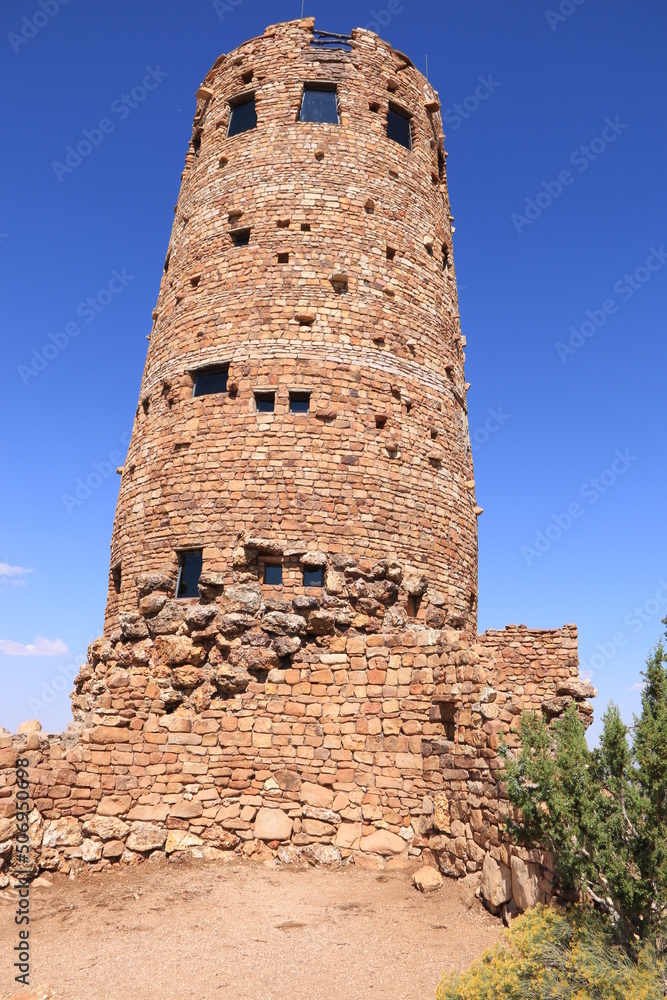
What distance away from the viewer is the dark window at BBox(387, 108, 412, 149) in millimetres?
16016

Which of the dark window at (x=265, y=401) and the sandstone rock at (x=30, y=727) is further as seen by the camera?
the dark window at (x=265, y=401)

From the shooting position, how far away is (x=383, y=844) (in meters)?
9.09

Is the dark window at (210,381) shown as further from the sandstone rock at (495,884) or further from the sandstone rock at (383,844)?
the sandstone rock at (495,884)

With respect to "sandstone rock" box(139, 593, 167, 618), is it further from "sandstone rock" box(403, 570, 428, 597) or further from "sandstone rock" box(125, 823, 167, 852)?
"sandstone rock" box(403, 570, 428, 597)

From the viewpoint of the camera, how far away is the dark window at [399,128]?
16.0 metres

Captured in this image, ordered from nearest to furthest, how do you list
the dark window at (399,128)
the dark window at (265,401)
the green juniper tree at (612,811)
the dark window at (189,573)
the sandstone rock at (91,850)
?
the green juniper tree at (612,811) → the sandstone rock at (91,850) → the dark window at (189,573) → the dark window at (265,401) → the dark window at (399,128)

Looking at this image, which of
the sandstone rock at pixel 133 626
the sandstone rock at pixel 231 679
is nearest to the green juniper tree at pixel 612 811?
the sandstone rock at pixel 231 679

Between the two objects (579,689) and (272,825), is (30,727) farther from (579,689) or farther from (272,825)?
(579,689)

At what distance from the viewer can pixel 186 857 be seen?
925 cm

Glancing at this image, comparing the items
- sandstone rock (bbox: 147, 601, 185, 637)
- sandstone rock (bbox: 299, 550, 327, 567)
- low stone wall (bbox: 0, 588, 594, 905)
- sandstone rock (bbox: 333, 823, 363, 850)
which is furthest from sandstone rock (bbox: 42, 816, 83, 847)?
sandstone rock (bbox: 299, 550, 327, 567)

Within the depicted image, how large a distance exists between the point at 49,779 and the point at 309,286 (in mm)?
10002

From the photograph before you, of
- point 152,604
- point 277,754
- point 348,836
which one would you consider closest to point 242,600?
point 152,604

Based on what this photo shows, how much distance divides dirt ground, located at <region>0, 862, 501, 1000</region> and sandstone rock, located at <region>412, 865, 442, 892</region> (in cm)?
12

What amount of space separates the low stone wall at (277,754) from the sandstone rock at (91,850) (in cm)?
1
